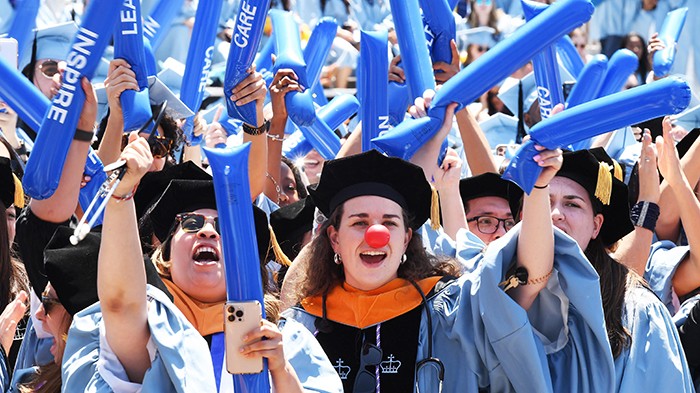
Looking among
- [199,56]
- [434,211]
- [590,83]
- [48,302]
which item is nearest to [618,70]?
[590,83]

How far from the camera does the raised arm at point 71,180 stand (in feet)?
16.2

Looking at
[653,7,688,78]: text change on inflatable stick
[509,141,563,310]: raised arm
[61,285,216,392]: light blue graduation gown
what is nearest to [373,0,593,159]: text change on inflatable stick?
[509,141,563,310]: raised arm

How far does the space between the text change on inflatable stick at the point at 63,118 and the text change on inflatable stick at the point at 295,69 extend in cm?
130

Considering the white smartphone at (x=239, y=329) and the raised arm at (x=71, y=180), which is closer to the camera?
the white smartphone at (x=239, y=329)

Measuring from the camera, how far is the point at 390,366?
4.86 m

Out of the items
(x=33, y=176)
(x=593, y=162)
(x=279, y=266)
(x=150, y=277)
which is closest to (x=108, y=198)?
(x=150, y=277)

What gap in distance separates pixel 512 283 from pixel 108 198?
155 cm

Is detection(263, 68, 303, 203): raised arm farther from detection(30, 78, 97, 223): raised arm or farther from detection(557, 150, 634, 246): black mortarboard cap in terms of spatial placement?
detection(557, 150, 634, 246): black mortarboard cap

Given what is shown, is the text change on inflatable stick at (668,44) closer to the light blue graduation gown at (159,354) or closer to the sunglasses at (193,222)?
the sunglasses at (193,222)

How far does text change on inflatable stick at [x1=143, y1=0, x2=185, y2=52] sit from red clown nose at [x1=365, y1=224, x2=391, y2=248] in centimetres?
218

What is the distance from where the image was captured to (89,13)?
4.68 meters

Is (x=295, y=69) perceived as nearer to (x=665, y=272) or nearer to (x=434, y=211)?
(x=434, y=211)

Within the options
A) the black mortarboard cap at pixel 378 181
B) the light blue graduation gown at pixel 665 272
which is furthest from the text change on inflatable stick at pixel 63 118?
the light blue graduation gown at pixel 665 272

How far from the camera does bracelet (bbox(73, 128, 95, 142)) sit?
4941 mm
